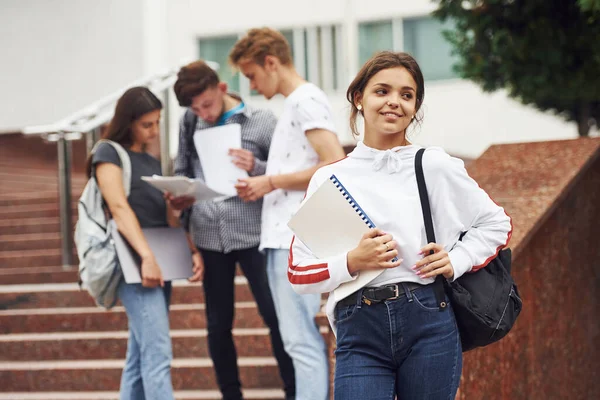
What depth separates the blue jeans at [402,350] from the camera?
2.81 m

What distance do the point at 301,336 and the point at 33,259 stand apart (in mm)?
4635

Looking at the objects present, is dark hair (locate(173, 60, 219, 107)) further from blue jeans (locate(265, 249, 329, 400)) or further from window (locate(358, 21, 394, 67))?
window (locate(358, 21, 394, 67))

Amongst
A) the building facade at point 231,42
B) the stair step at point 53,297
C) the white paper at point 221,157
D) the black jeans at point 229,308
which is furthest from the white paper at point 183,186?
the building facade at point 231,42

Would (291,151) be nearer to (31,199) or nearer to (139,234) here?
(139,234)

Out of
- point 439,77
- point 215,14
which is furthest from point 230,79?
point 439,77

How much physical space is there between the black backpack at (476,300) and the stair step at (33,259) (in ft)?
18.6

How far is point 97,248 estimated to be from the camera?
437 centimetres

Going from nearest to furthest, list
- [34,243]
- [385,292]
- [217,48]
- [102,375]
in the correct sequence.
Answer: [385,292]
[102,375]
[34,243]
[217,48]

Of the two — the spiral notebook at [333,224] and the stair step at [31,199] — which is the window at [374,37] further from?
the spiral notebook at [333,224]

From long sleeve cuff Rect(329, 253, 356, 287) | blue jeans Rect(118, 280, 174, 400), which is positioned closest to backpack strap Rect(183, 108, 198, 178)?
blue jeans Rect(118, 280, 174, 400)

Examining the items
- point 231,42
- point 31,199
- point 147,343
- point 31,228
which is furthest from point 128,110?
point 231,42

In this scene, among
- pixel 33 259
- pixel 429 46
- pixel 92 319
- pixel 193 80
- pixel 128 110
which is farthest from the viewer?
pixel 429 46

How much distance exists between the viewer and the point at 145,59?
16.7 metres

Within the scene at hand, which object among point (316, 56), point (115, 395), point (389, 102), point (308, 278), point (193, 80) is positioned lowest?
point (115, 395)
